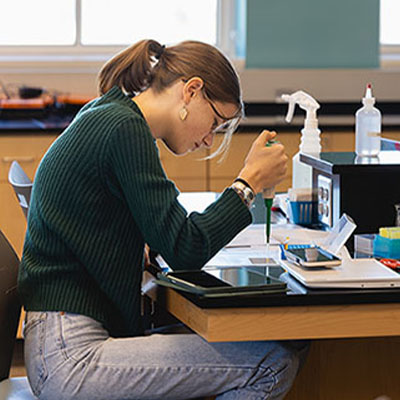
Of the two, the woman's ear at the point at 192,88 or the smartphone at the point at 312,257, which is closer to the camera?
the smartphone at the point at 312,257

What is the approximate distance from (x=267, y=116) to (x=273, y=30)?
54 cm

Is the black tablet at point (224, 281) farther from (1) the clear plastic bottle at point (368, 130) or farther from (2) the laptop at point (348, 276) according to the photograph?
(1) the clear plastic bottle at point (368, 130)

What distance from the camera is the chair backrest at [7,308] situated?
1.80m

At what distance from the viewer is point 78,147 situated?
1.71 m

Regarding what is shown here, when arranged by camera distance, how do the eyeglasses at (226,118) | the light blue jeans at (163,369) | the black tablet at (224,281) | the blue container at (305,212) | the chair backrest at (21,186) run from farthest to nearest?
the blue container at (305,212) → the chair backrest at (21,186) → the eyeglasses at (226,118) → the light blue jeans at (163,369) → the black tablet at (224,281)

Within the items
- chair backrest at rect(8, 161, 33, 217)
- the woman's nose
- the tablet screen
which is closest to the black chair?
chair backrest at rect(8, 161, 33, 217)

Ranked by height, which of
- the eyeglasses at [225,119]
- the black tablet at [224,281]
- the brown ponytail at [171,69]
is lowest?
the black tablet at [224,281]

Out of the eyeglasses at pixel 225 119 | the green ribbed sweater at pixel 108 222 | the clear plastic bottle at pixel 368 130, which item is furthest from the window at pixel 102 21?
the green ribbed sweater at pixel 108 222

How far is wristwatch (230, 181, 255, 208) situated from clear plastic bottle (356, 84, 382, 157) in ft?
2.29

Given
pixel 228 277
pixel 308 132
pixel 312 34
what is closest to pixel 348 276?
pixel 228 277

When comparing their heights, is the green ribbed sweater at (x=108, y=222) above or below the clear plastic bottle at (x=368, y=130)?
below

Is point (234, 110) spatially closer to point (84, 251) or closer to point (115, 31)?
point (84, 251)

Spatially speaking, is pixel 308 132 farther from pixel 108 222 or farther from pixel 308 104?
pixel 108 222

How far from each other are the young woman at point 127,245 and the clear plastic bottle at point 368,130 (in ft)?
1.97
